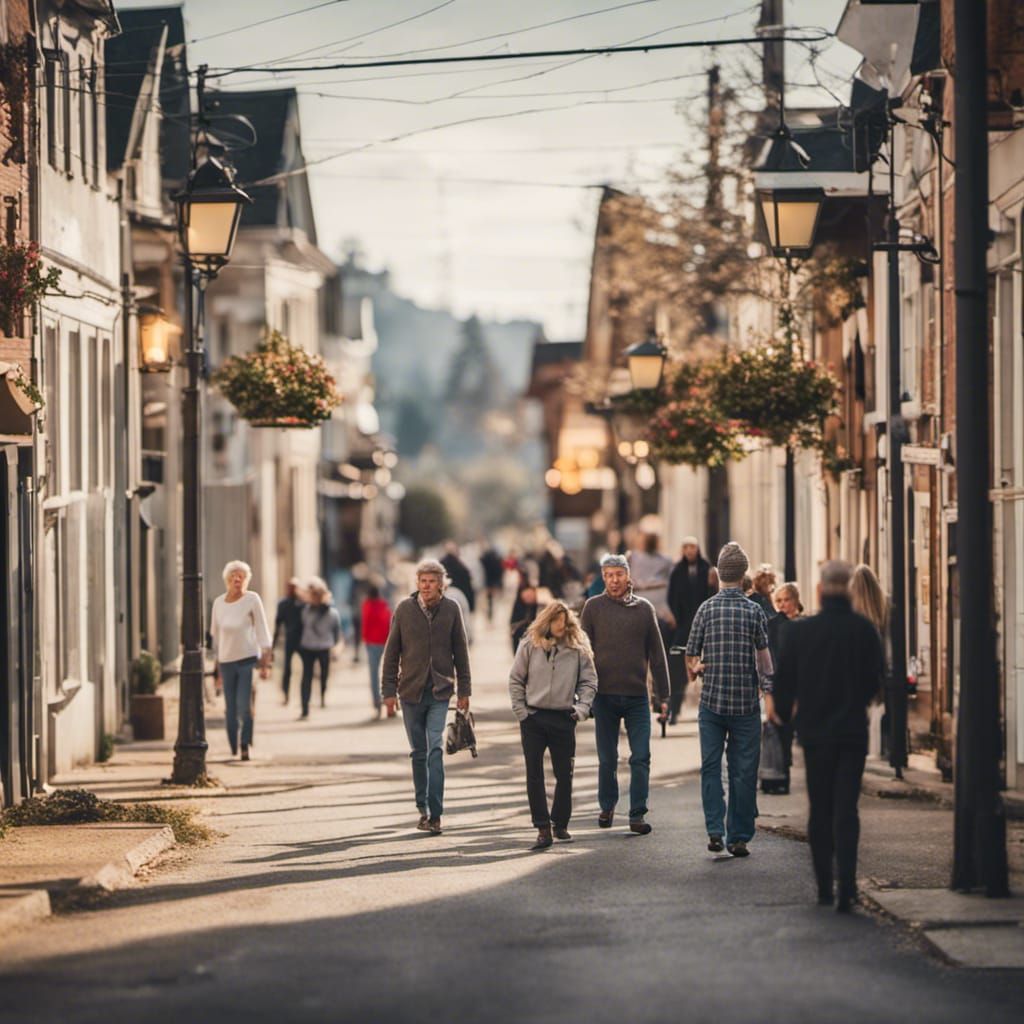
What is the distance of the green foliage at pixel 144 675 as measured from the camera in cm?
2584

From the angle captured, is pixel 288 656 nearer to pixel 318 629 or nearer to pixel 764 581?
pixel 318 629

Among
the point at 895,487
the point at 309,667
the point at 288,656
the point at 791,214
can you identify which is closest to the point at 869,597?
the point at 895,487

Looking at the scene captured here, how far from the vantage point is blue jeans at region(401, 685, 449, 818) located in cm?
1606

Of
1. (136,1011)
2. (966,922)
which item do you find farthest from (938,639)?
(136,1011)

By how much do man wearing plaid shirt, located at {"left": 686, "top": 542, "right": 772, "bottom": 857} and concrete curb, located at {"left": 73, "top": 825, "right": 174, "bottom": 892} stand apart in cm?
345

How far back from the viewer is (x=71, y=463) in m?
22.1

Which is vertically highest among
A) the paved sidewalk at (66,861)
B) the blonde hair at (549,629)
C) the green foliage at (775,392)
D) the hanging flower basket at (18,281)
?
the hanging flower basket at (18,281)

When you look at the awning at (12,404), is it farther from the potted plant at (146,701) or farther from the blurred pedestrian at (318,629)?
the blurred pedestrian at (318,629)

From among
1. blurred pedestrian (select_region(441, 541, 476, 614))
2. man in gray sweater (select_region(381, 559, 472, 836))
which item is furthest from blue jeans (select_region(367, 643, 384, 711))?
man in gray sweater (select_region(381, 559, 472, 836))

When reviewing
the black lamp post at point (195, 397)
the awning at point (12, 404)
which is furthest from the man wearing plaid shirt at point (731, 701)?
the black lamp post at point (195, 397)

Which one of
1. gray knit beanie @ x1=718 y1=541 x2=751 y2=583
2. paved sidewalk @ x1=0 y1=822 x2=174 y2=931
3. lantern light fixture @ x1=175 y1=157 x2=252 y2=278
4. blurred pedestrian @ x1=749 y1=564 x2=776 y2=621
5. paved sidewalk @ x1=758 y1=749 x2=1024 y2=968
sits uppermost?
lantern light fixture @ x1=175 y1=157 x2=252 y2=278

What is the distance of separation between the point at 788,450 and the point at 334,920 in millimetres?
12499

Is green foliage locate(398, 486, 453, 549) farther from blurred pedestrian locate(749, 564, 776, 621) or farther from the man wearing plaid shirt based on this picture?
the man wearing plaid shirt

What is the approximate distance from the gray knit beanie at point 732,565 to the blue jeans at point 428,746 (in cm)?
236
